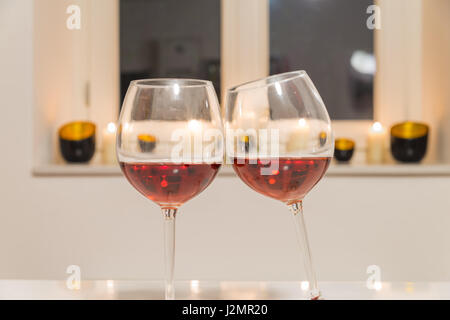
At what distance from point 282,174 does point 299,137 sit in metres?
0.03

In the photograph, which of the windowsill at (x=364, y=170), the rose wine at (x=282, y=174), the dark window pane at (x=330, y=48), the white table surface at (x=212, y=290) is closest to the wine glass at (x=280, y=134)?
the rose wine at (x=282, y=174)

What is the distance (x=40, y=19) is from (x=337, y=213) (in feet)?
3.79

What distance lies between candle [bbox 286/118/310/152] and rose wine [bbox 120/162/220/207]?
0.06 m

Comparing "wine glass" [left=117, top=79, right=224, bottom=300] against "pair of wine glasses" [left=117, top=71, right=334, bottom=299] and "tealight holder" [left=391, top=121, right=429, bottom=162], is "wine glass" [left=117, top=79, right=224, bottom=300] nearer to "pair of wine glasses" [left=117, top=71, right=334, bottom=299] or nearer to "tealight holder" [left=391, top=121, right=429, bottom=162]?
"pair of wine glasses" [left=117, top=71, right=334, bottom=299]

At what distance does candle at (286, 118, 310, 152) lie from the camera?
1.24 ft

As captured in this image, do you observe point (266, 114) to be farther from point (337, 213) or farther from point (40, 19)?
point (40, 19)

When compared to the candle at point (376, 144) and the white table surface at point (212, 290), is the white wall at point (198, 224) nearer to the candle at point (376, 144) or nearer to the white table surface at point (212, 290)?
the candle at point (376, 144)

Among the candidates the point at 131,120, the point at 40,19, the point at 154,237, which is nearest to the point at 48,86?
the point at 40,19

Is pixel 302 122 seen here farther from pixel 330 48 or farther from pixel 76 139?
pixel 330 48

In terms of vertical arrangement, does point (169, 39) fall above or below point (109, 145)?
above

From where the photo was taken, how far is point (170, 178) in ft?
1.28

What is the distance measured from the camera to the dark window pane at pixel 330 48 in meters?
1.97

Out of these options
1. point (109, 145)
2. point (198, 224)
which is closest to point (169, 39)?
point (109, 145)

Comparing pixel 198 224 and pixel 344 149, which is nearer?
pixel 198 224
